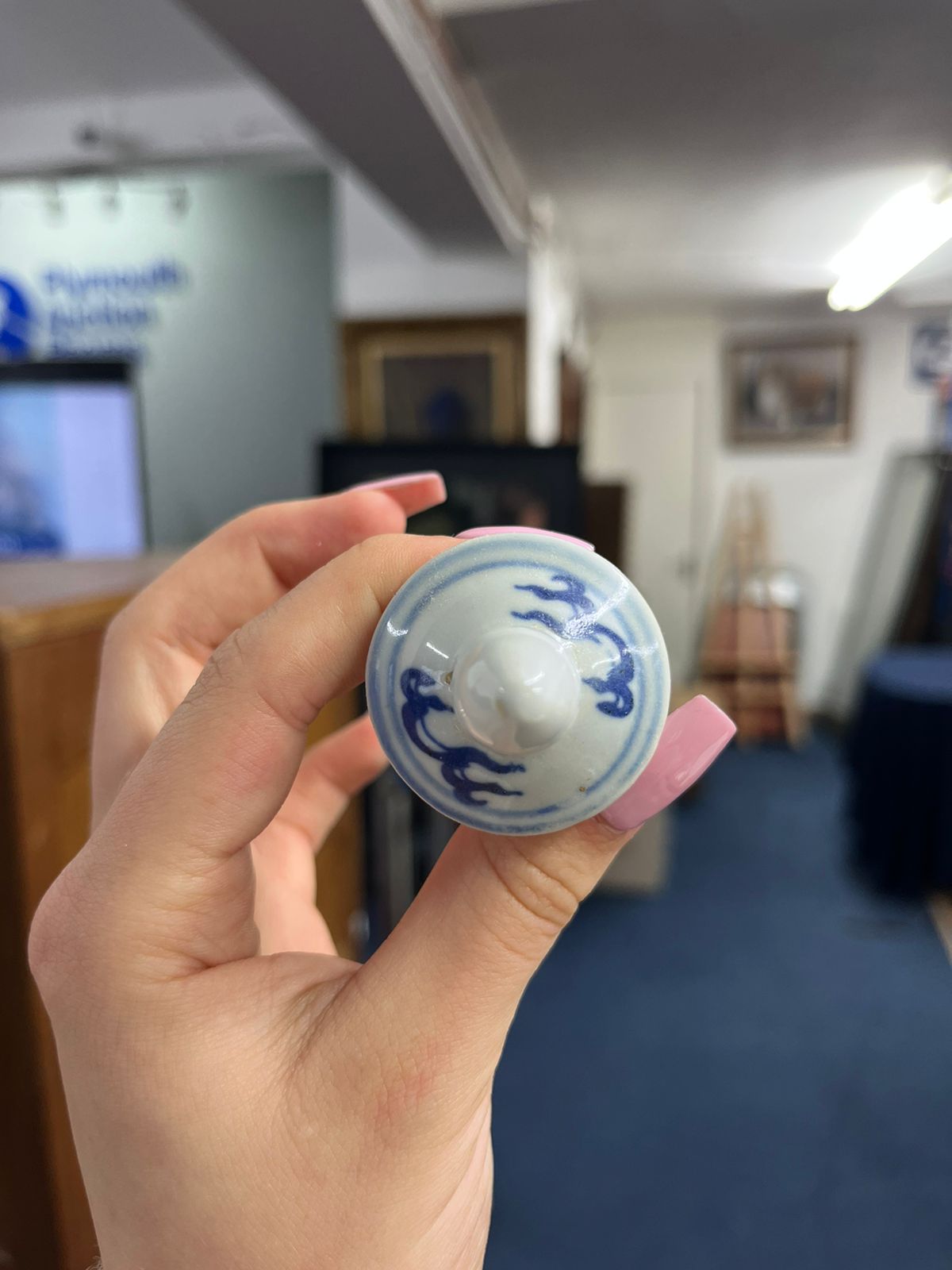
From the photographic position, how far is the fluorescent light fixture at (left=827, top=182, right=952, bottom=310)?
0.37m

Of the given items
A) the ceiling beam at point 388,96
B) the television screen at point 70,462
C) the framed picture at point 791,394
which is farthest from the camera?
the framed picture at point 791,394

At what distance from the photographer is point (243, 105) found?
1.34 meters

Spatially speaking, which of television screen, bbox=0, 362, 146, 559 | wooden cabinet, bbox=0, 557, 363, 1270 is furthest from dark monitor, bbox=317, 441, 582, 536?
wooden cabinet, bbox=0, 557, 363, 1270

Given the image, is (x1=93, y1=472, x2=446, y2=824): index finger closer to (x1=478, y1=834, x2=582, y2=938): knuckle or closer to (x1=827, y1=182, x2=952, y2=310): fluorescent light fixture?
(x1=478, y1=834, x2=582, y2=938): knuckle

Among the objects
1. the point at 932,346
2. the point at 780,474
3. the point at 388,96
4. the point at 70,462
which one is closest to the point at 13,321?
the point at 70,462

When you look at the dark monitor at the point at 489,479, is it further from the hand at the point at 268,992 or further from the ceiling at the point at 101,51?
the hand at the point at 268,992

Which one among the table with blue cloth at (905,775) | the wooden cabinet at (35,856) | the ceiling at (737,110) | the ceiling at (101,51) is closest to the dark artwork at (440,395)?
the ceiling at (737,110)

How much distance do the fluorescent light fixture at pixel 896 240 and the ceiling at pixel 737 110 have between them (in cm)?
1

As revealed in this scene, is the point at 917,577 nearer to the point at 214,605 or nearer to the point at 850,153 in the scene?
the point at 850,153

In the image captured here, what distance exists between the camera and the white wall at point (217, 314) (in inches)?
53.3

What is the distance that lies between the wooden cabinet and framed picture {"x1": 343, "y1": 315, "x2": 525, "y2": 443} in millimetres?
1049

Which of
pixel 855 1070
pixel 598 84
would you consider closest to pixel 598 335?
pixel 598 84

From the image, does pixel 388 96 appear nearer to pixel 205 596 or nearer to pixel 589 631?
pixel 205 596

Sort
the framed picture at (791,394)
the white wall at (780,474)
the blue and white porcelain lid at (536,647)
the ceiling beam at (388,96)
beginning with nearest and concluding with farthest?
the blue and white porcelain lid at (536,647) < the ceiling beam at (388,96) < the framed picture at (791,394) < the white wall at (780,474)
